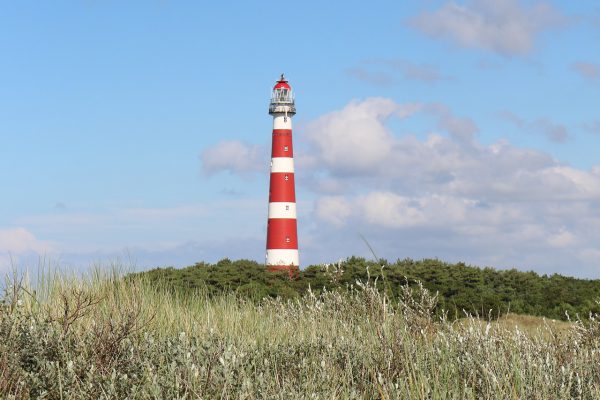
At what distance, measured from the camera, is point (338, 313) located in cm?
1256

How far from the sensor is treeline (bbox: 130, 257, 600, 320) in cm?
2092

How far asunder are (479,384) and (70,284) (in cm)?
760

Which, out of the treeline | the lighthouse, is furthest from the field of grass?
the lighthouse

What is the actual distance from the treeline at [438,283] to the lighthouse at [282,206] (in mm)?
4579

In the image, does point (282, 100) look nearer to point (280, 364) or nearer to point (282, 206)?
point (282, 206)

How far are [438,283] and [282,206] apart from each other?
946cm

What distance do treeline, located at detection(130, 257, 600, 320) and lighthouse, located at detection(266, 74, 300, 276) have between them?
15.0 ft

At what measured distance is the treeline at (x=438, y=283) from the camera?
68.6 ft

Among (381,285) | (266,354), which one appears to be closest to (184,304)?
(266,354)

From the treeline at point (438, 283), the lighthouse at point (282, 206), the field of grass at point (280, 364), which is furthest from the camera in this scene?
the lighthouse at point (282, 206)

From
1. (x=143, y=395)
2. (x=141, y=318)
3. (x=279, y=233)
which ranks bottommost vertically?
(x=143, y=395)

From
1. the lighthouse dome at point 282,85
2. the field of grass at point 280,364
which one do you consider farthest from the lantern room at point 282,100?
the field of grass at point 280,364

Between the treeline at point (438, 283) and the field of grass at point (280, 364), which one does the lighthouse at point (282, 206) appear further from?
the field of grass at point (280, 364)

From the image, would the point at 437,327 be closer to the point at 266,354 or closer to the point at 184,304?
the point at 266,354
